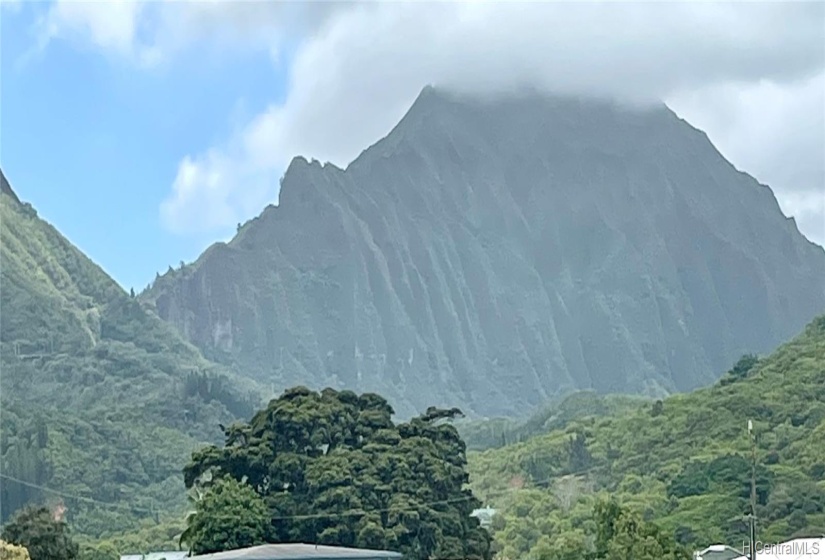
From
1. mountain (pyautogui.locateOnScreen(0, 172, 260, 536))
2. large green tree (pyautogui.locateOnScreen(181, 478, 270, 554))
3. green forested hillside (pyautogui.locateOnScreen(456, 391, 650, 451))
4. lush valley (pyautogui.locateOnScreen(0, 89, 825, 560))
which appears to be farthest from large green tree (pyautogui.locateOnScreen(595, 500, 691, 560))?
green forested hillside (pyautogui.locateOnScreen(456, 391, 650, 451))

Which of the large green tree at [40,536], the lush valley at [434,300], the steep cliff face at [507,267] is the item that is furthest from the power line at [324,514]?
the steep cliff face at [507,267]

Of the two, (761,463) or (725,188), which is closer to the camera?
(761,463)

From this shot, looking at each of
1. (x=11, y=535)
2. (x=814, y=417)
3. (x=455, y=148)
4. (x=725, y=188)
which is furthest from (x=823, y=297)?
(x=11, y=535)

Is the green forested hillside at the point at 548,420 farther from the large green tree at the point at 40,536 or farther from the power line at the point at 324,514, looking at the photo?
the large green tree at the point at 40,536

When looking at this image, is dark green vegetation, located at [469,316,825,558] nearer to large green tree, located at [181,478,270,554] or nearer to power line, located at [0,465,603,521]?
power line, located at [0,465,603,521]

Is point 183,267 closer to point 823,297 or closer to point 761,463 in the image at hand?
point 823,297

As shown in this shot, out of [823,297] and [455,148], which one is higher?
[455,148]

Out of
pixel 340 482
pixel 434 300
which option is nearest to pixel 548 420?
Answer: pixel 434 300
